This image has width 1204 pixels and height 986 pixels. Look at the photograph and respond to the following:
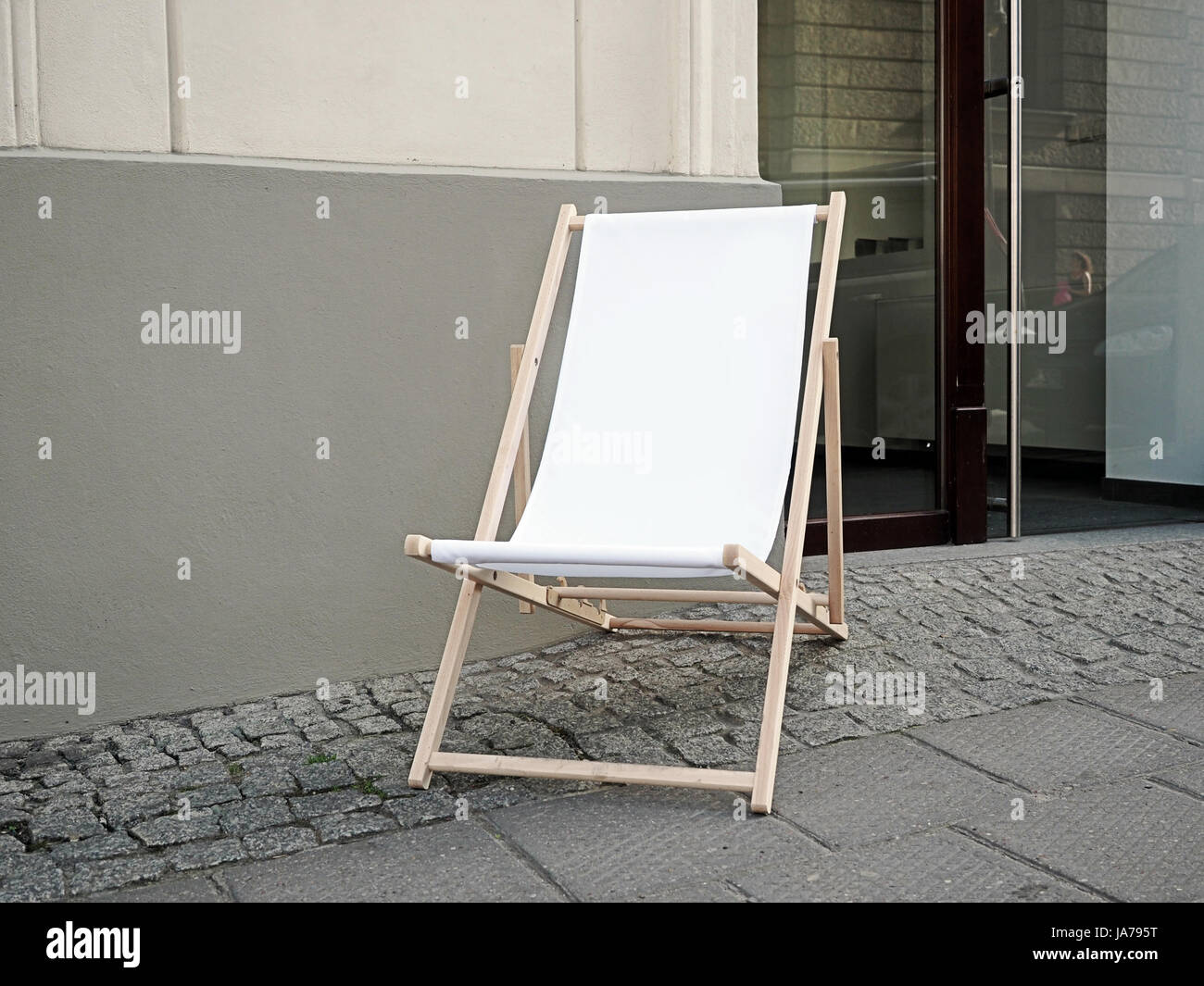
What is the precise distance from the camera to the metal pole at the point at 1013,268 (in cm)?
490

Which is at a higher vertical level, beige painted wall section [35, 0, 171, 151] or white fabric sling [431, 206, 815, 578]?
beige painted wall section [35, 0, 171, 151]

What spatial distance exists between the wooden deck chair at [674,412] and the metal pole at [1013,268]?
1.92 metres

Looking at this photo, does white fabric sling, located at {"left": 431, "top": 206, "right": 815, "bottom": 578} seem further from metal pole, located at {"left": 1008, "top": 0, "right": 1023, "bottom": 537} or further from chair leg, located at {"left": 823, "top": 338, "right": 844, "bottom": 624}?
metal pole, located at {"left": 1008, "top": 0, "right": 1023, "bottom": 537}

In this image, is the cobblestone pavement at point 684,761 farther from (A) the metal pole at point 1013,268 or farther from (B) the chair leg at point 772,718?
(A) the metal pole at point 1013,268

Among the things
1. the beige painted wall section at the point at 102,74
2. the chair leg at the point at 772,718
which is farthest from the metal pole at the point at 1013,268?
the beige painted wall section at the point at 102,74

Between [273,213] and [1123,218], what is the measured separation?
3.80m

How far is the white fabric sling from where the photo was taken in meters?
2.97

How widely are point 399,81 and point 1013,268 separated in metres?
2.58

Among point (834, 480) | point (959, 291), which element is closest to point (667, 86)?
point (834, 480)

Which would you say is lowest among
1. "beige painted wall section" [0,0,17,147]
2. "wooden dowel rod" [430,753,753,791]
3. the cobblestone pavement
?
the cobblestone pavement

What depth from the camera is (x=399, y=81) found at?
3.53m

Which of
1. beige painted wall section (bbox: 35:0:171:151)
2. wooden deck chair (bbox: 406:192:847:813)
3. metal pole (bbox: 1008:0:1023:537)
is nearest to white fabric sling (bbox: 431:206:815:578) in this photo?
wooden deck chair (bbox: 406:192:847:813)

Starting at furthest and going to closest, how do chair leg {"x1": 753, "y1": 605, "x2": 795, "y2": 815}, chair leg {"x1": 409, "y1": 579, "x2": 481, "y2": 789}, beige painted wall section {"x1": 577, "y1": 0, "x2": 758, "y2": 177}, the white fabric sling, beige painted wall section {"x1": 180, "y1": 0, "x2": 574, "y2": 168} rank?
beige painted wall section {"x1": 577, "y1": 0, "x2": 758, "y2": 177}
beige painted wall section {"x1": 180, "y1": 0, "x2": 574, "y2": 168}
the white fabric sling
chair leg {"x1": 409, "y1": 579, "x2": 481, "y2": 789}
chair leg {"x1": 753, "y1": 605, "x2": 795, "y2": 815}

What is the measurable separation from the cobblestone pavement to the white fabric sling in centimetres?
50
